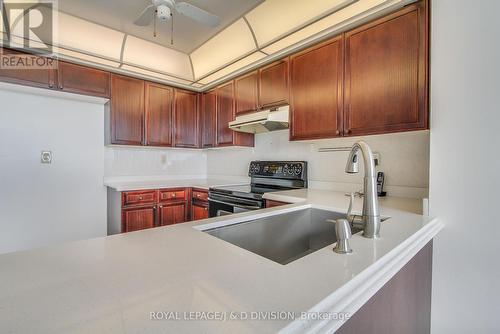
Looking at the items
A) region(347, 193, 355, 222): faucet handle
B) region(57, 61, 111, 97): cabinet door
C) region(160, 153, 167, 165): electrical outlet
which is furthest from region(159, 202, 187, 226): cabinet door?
region(347, 193, 355, 222): faucet handle

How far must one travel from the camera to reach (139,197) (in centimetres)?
262

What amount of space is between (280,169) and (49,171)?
249 centimetres

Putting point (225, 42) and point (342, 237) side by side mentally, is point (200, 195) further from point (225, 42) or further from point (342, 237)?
point (342, 237)

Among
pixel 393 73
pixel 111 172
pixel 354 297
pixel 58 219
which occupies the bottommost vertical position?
pixel 58 219

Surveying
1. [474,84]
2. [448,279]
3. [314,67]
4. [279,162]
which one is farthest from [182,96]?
[448,279]

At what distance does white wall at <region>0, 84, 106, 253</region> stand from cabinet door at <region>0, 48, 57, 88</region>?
10 centimetres

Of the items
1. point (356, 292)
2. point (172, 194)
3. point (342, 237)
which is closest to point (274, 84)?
point (172, 194)

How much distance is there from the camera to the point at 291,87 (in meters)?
2.23

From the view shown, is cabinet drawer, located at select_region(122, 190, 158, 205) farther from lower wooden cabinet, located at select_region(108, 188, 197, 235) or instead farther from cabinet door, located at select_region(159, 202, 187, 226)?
cabinet door, located at select_region(159, 202, 187, 226)

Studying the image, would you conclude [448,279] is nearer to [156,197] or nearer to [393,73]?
[393,73]

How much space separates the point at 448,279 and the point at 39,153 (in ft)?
11.4

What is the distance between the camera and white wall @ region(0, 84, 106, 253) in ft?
7.64

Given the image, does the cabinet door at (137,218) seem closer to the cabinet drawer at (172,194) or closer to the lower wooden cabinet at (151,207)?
the lower wooden cabinet at (151,207)

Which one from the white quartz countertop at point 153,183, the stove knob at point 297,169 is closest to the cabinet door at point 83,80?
the white quartz countertop at point 153,183
